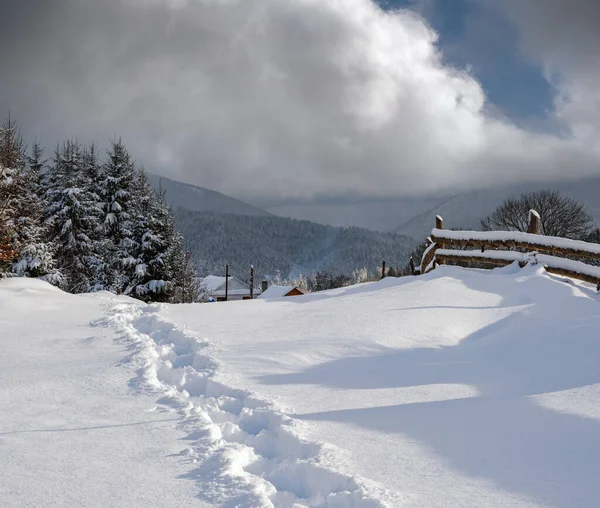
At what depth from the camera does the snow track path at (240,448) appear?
10.8 ft

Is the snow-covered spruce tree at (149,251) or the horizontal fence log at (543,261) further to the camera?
the snow-covered spruce tree at (149,251)

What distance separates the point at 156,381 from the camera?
586cm

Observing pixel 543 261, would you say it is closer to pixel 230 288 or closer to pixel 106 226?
pixel 106 226

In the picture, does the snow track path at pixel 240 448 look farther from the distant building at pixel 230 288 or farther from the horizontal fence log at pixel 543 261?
the distant building at pixel 230 288

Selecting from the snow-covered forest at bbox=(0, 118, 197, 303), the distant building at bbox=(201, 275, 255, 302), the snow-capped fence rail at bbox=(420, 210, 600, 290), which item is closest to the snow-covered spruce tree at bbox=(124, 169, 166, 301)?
the snow-covered forest at bbox=(0, 118, 197, 303)

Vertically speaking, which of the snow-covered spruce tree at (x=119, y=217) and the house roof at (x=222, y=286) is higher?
the snow-covered spruce tree at (x=119, y=217)

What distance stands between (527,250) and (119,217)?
25.0 m

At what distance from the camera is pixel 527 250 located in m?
11.8

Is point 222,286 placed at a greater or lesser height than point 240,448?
lesser

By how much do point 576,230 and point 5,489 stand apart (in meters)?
42.6

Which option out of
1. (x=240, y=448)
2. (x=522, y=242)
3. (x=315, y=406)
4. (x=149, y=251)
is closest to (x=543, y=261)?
(x=522, y=242)

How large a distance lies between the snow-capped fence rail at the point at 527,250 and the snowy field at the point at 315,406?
86cm

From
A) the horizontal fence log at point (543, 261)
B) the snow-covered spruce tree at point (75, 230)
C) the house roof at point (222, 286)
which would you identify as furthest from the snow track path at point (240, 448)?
the house roof at point (222, 286)

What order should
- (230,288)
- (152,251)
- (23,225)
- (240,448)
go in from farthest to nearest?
(230,288) < (152,251) < (23,225) < (240,448)
